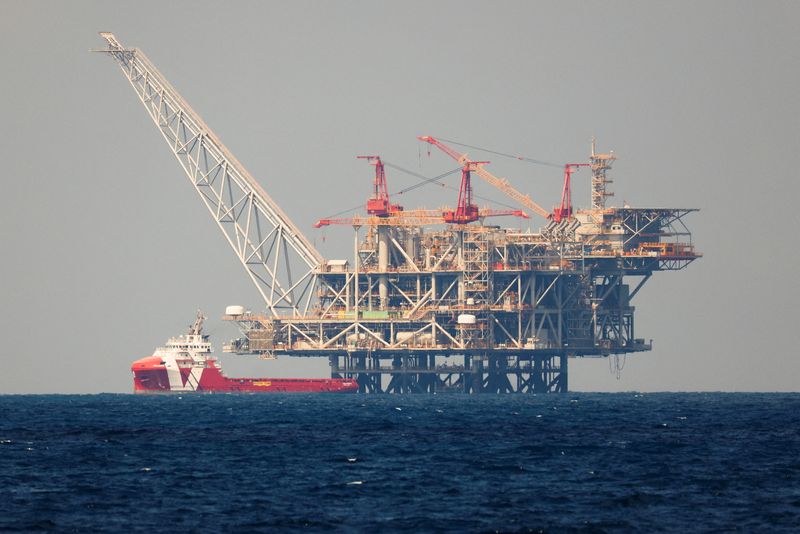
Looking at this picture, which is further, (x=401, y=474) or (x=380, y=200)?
(x=380, y=200)

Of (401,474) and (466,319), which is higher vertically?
(466,319)

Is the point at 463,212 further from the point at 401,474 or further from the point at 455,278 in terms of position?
the point at 401,474

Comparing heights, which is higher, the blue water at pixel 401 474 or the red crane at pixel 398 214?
the red crane at pixel 398 214

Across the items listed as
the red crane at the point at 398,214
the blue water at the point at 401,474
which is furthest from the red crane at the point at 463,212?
the blue water at the point at 401,474

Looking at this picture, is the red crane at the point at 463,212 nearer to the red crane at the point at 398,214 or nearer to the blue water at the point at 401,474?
the red crane at the point at 398,214

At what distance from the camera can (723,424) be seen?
375ft

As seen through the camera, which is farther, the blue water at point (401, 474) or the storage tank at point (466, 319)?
the storage tank at point (466, 319)

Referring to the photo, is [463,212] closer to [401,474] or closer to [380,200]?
[380,200]

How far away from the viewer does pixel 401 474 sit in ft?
241

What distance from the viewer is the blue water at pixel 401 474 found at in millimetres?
58344

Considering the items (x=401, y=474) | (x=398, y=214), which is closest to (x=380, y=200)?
(x=398, y=214)

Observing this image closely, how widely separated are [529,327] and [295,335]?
32.2m

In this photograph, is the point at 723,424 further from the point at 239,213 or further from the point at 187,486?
the point at 239,213

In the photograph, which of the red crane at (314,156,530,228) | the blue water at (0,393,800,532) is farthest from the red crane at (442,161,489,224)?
the blue water at (0,393,800,532)
